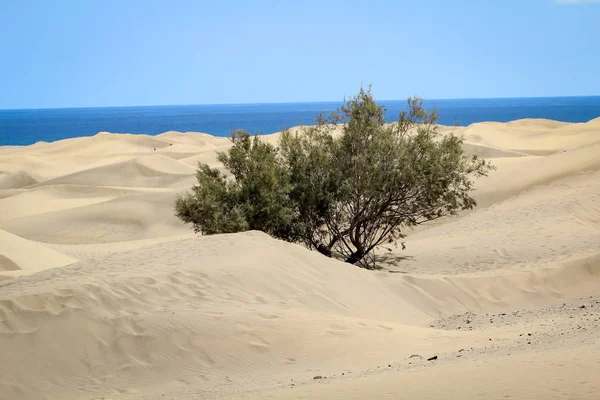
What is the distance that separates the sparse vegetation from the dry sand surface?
171 centimetres

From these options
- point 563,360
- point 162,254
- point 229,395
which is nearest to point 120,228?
point 162,254

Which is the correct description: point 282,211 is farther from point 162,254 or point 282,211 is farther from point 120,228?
point 120,228

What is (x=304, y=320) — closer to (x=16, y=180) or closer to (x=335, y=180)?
(x=335, y=180)

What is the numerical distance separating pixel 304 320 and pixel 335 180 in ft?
24.1

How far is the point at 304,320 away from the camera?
9.34m

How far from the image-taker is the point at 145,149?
58.3 metres

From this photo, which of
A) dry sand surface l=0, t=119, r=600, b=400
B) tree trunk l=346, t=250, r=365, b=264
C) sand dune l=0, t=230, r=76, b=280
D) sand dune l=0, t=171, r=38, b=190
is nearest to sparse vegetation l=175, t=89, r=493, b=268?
tree trunk l=346, t=250, r=365, b=264

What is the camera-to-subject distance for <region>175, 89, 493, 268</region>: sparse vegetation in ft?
52.2

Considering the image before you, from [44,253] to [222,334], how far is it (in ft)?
36.5

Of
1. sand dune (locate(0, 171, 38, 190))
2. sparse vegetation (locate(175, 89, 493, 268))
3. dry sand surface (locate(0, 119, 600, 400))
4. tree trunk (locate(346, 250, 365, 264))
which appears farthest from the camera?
sand dune (locate(0, 171, 38, 190))

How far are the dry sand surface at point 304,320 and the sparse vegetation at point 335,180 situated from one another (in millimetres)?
1714

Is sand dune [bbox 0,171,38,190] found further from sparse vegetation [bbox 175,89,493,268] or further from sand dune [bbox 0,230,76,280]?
sparse vegetation [bbox 175,89,493,268]

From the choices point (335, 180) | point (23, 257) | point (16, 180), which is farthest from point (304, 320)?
point (16, 180)

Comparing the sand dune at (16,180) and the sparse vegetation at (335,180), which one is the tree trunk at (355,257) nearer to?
the sparse vegetation at (335,180)
